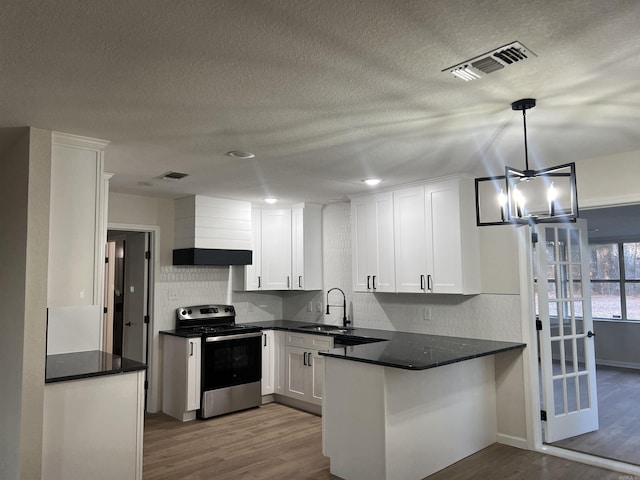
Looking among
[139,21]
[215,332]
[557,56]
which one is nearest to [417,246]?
[215,332]

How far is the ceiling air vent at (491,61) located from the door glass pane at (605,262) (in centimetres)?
→ 751

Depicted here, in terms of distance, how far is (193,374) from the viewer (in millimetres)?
4902

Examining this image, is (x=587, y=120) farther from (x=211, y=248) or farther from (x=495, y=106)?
(x=211, y=248)

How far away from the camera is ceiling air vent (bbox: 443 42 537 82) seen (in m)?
1.92

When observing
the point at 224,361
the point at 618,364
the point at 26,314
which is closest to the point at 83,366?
the point at 26,314

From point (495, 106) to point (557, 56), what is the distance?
1.95ft

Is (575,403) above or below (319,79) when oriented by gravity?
below

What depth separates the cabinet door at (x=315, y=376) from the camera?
16.6 feet

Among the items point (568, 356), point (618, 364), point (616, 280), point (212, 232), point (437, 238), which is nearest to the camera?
point (568, 356)

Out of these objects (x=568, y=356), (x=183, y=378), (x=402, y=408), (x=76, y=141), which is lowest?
(x=183, y=378)

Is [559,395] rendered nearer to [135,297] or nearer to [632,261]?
[135,297]

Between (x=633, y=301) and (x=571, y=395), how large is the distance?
4806mm

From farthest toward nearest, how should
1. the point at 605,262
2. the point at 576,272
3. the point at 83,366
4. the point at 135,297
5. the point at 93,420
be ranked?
the point at 605,262 < the point at 135,297 < the point at 576,272 < the point at 83,366 < the point at 93,420

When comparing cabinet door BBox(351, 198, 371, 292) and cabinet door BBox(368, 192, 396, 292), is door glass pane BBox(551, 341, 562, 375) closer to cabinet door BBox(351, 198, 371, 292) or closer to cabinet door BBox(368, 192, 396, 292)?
cabinet door BBox(368, 192, 396, 292)
